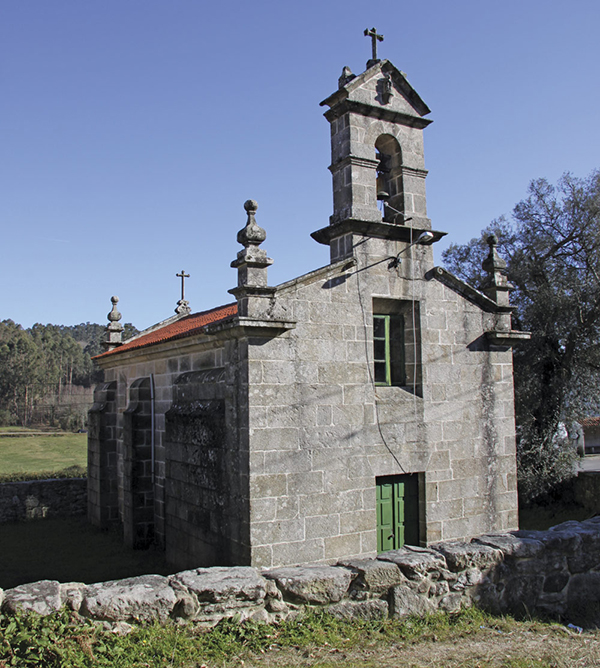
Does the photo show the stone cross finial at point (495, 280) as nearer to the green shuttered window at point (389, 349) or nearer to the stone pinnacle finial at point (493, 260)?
the stone pinnacle finial at point (493, 260)

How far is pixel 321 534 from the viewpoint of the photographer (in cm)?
843

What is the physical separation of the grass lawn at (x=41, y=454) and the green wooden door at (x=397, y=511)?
22.7 metres

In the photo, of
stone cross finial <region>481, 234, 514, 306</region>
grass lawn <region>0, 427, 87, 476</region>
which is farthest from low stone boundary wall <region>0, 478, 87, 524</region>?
stone cross finial <region>481, 234, 514, 306</region>

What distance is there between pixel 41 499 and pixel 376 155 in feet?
45.3

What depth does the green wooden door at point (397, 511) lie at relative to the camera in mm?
9203

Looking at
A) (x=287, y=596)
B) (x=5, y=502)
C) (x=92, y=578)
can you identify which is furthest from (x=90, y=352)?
(x=287, y=596)

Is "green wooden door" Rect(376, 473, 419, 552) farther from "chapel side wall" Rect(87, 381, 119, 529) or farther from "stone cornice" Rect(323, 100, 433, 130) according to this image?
"chapel side wall" Rect(87, 381, 119, 529)

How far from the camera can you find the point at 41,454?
37844mm

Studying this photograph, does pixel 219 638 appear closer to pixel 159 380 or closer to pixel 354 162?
pixel 354 162

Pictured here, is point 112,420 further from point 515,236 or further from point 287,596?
point 515,236

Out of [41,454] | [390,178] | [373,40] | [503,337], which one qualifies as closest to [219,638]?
[503,337]

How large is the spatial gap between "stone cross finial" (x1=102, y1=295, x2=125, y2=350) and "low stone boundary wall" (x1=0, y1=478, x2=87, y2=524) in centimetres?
420

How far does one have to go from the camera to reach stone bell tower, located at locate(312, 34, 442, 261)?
9578 mm

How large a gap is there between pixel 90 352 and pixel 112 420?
280ft
